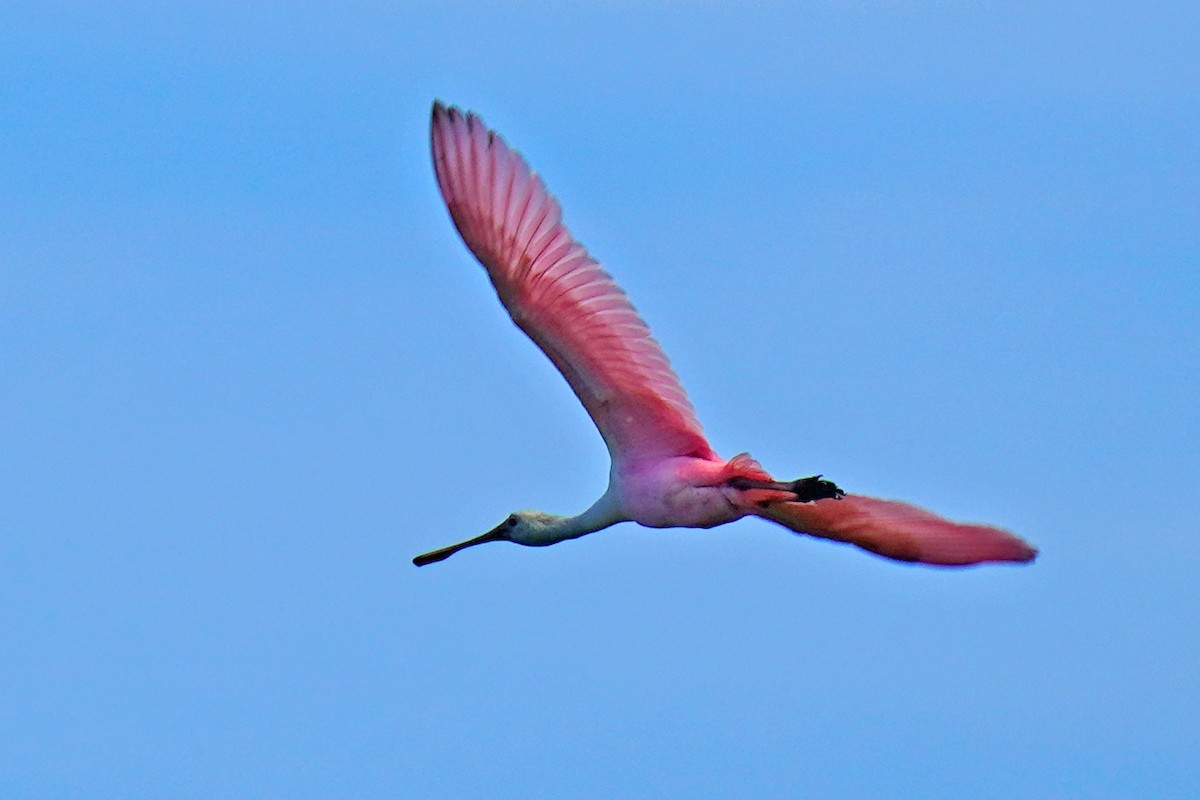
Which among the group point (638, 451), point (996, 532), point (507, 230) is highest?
point (507, 230)

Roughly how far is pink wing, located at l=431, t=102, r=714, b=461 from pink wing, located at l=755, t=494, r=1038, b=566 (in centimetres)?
86

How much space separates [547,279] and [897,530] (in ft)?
8.20

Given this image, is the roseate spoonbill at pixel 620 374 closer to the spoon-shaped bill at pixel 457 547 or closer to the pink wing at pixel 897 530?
the pink wing at pixel 897 530

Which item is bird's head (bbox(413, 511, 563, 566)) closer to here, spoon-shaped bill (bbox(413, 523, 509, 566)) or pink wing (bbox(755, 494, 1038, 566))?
spoon-shaped bill (bbox(413, 523, 509, 566))

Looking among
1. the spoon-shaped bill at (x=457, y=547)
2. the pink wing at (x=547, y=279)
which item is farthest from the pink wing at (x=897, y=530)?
the spoon-shaped bill at (x=457, y=547)

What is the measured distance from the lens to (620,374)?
13859 mm

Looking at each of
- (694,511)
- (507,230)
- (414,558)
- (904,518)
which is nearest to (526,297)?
(507,230)

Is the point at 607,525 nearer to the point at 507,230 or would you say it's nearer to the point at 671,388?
the point at 671,388

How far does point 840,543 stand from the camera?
1362 centimetres

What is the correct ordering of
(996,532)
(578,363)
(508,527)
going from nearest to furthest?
(996,532) → (578,363) → (508,527)

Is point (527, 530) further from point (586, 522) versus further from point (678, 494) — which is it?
point (678, 494)

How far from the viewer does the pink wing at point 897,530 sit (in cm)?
1297

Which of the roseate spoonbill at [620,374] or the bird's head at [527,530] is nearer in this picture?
the roseate spoonbill at [620,374]

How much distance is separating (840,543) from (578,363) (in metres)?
1.88
